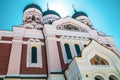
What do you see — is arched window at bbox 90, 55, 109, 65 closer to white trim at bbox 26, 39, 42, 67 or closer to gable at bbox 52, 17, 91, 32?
white trim at bbox 26, 39, 42, 67

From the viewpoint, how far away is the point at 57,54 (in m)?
13.3

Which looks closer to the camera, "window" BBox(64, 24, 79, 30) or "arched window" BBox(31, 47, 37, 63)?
"arched window" BBox(31, 47, 37, 63)

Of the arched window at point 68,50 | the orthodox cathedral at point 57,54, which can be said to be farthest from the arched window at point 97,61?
the arched window at point 68,50

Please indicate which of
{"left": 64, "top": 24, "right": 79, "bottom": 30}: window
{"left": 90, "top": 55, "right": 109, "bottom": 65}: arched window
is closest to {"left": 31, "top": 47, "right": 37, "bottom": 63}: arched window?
{"left": 64, "top": 24, "right": 79, "bottom": 30}: window

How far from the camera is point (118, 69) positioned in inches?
437

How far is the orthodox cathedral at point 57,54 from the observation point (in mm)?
10812

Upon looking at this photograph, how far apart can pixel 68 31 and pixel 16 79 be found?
6.91 metres

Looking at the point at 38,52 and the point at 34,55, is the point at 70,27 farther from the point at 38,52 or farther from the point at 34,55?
the point at 34,55

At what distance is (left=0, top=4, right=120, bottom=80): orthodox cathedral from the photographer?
35.5ft

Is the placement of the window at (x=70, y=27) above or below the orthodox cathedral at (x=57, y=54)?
above

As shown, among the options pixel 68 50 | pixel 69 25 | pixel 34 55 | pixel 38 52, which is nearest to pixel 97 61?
pixel 68 50

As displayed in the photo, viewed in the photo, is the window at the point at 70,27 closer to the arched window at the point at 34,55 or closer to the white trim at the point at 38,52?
the white trim at the point at 38,52

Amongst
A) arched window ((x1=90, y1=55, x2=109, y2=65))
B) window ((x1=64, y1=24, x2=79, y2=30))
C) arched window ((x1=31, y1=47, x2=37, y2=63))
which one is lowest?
arched window ((x1=90, y1=55, x2=109, y2=65))

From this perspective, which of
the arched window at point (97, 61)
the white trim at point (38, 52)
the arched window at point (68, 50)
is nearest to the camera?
the arched window at point (97, 61)
